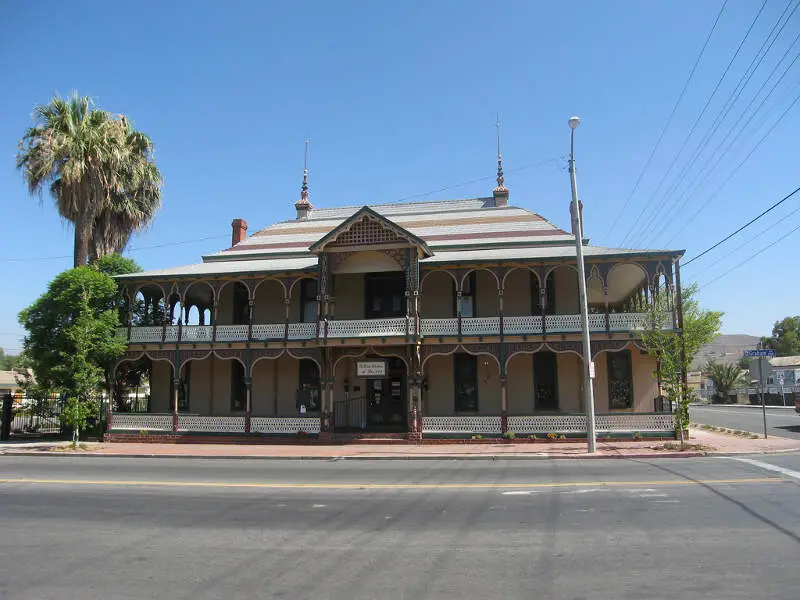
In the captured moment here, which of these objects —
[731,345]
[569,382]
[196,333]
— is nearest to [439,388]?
[569,382]

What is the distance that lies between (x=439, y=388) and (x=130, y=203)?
1587 cm

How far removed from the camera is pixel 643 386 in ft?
77.1

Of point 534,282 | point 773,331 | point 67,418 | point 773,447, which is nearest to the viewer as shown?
point 773,447

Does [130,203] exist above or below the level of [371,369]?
above

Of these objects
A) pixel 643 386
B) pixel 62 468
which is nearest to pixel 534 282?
pixel 643 386

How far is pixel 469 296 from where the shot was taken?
24.9 meters

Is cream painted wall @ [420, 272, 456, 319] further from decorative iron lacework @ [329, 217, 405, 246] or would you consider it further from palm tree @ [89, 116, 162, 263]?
palm tree @ [89, 116, 162, 263]

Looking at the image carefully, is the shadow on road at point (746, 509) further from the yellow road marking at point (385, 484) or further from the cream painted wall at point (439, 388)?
the cream painted wall at point (439, 388)

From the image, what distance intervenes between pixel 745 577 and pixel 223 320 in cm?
2405

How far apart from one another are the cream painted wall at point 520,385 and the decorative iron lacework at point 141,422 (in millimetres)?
13589

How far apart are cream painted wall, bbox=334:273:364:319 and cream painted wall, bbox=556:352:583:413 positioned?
8430 millimetres

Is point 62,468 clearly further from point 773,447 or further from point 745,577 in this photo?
point 773,447

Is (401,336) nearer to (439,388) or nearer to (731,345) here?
(439,388)

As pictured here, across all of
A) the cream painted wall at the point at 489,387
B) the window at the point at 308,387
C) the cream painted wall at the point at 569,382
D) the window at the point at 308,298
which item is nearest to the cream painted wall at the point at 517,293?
the cream painted wall at the point at 489,387
